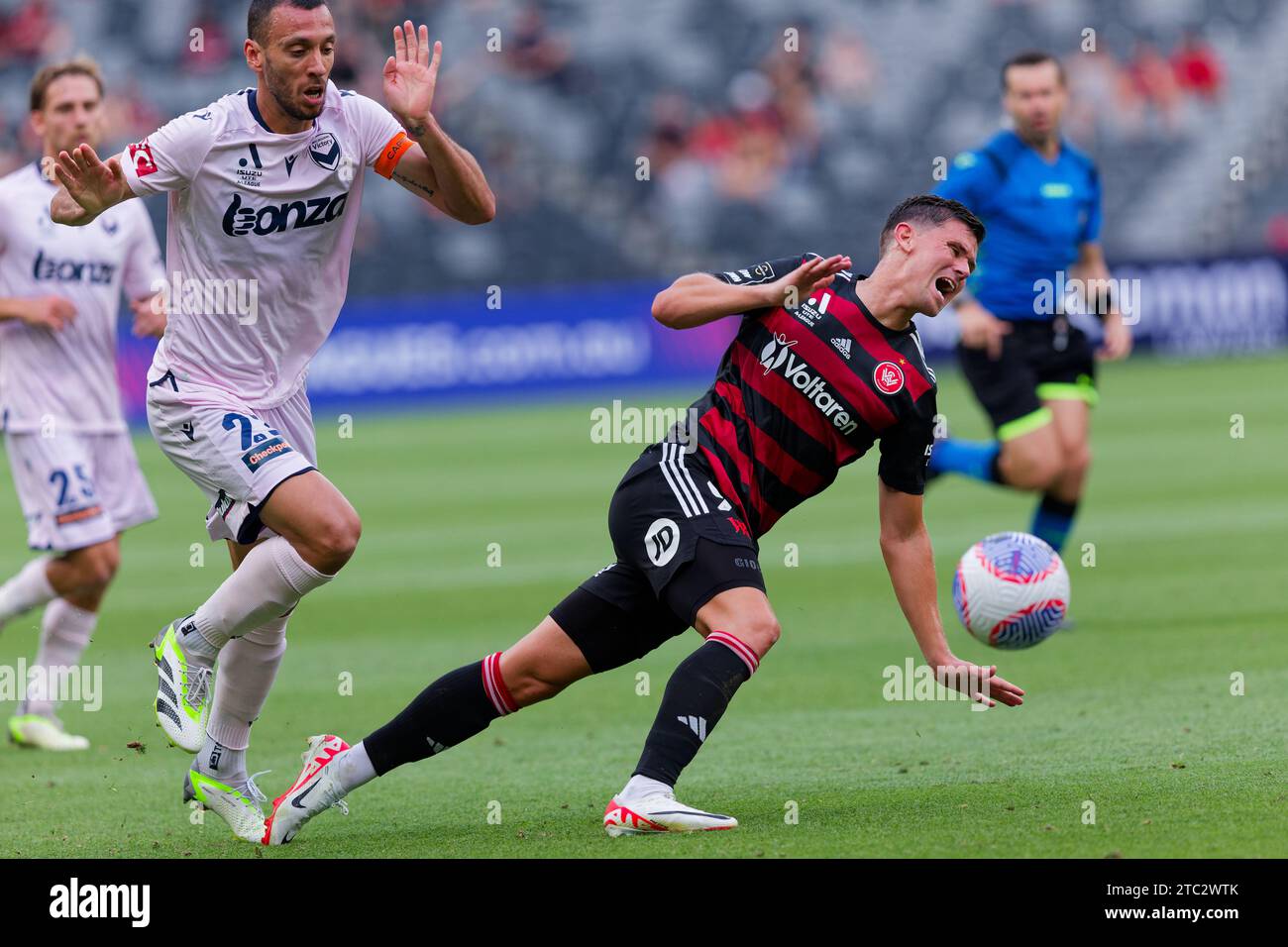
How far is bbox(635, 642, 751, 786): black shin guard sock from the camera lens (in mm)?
5234

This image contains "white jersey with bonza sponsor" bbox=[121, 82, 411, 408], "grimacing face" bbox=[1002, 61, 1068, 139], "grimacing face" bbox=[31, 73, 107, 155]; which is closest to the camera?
"white jersey with bonza sponsor" bbox=[121, 82, 411, 408]

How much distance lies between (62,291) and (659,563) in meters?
4.44

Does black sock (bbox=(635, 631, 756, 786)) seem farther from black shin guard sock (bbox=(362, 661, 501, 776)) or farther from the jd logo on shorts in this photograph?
black shin guard sock (bbox=(362, 661, 501, 776))

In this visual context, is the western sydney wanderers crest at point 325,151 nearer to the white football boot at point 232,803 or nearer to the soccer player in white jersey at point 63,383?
the white football boot at point 232,803

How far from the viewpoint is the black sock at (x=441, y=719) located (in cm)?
559

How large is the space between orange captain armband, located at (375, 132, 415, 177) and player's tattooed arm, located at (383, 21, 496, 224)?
0.02m

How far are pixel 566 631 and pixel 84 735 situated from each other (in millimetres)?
3577

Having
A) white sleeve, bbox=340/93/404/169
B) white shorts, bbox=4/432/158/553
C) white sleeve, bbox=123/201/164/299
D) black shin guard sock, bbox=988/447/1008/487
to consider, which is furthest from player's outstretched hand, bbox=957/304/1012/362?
A: white sleeve, bbox=340/93/404/169

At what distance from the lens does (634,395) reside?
79.2 feet

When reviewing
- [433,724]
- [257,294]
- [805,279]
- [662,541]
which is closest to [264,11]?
[257,294]

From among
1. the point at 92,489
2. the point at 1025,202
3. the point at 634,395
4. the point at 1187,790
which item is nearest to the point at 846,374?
the point at 1187,790

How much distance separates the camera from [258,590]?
565cm

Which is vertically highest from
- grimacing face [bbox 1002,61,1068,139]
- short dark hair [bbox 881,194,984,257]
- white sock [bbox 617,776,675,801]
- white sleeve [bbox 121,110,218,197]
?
grimacing face [bbox 1002,61,1068,139]

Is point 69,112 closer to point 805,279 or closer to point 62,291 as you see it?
point 62,291
